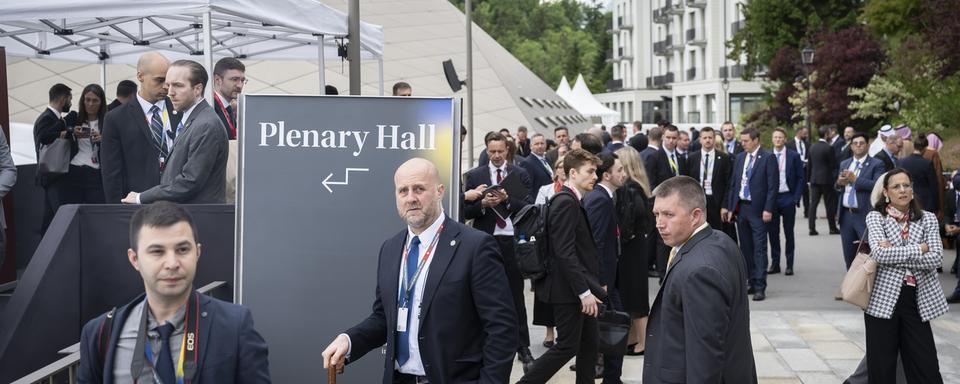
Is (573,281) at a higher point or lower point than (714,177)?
lower

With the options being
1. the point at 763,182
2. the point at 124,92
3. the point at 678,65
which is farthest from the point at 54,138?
the point at 678,65

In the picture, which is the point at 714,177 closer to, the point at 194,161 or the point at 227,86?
the point at 227,86

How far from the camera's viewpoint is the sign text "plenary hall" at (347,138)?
5918mm

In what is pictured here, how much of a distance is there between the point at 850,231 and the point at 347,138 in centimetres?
818

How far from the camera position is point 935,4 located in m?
23.2

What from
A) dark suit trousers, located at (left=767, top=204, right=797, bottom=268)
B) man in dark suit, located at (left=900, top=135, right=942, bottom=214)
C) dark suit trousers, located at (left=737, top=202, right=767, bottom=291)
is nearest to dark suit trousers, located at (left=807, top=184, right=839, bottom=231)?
dark suit trousers, located at (left=767, top=204, right=797, bottom=268)

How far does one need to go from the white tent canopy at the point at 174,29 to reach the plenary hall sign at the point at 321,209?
2.61m

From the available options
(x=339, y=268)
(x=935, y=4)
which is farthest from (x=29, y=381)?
(x=935, y=4)

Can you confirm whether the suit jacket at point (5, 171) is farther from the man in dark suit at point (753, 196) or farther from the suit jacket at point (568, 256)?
the man in dark suit at point (753, 196)

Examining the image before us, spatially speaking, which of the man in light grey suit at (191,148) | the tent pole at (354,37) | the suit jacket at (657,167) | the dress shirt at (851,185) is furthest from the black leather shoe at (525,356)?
the suit jacket at (657,167)

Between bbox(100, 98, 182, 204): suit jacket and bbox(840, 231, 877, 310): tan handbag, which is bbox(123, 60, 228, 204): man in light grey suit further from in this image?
bbox(840, 231, 877, 310): tan handbag

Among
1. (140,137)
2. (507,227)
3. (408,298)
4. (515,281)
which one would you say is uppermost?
(140,137)

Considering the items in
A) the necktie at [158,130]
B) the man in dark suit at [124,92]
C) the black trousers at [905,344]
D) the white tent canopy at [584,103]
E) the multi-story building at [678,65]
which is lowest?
the black trousers at [905,344]

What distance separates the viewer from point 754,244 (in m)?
13.3
